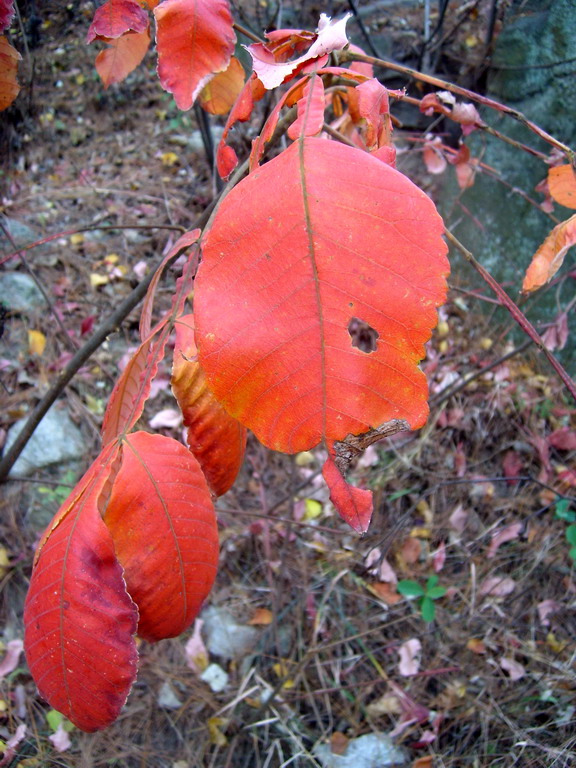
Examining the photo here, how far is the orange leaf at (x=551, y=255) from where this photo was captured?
0.55m

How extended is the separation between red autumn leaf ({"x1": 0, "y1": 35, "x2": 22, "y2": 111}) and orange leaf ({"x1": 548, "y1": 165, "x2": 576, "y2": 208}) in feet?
2.44

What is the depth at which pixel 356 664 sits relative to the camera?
147 cm

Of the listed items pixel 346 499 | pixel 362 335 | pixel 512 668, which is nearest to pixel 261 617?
pixel 512 668

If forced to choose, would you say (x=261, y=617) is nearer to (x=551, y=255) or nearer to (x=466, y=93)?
(x=551, y=255)

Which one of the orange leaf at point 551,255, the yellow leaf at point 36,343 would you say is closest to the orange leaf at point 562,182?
the orange leaf at point 551,255

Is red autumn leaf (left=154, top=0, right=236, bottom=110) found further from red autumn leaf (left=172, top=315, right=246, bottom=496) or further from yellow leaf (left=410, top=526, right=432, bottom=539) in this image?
yellow leaf (left=410, top=526, right=432, bottom=539)

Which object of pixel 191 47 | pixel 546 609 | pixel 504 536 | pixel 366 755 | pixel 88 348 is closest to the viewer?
pixel 191 47

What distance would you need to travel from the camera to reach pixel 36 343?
193cm

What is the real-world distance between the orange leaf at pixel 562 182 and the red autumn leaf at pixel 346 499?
452mm

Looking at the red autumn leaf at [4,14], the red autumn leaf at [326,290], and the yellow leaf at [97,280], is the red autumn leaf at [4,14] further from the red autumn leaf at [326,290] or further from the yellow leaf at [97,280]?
the yellow leaf at [97,280]

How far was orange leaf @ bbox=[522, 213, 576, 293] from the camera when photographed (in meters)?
0.55

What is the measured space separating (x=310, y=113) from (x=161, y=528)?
1.24ft

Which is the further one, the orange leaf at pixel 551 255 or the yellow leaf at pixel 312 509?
the yellow leaf at pixel 312 509

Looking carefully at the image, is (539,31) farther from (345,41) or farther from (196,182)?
(345,41)
